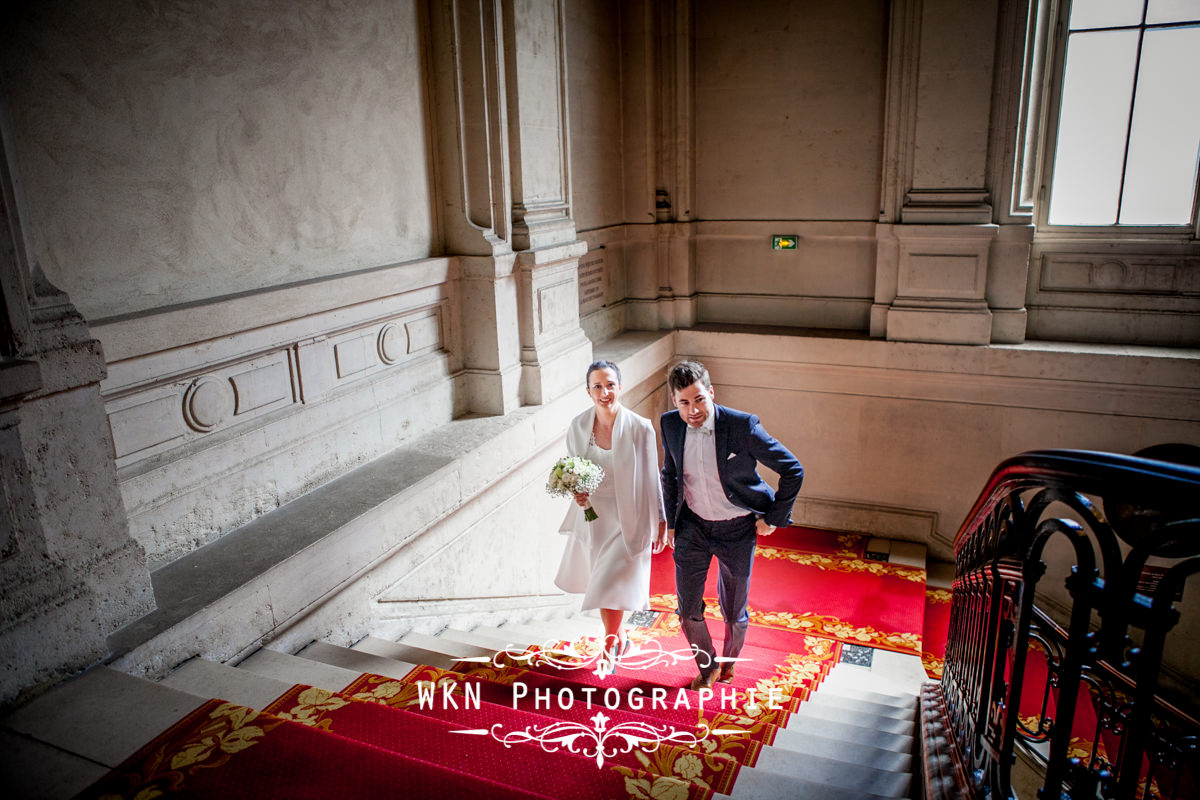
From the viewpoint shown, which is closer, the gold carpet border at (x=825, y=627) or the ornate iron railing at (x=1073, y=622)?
the ornate iron railing at (x=1073, y=622)

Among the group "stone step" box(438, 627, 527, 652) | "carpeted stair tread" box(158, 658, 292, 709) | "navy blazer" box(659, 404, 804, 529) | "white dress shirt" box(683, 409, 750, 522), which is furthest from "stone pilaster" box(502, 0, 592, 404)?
"carpeted stair tread" box(158, 658, 292, 709)

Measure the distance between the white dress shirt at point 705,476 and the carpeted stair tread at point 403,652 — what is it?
1448 mm

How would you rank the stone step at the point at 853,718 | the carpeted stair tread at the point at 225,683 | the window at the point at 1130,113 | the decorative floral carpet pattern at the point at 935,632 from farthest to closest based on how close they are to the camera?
the window at the point at 1130,113, the decorative floral carpet pattern at the point at 935,632, the stone step at the point at 853,718, the carpeted stair tread at the point at 225,683

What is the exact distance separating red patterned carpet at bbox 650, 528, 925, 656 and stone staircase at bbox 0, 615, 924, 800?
1.76 meters

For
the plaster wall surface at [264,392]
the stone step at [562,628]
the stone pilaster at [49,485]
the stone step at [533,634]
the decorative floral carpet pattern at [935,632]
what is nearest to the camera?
the stone pilaster at [49,485]

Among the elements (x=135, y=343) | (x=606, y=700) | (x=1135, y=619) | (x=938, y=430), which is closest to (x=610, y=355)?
(x=938, y=430)

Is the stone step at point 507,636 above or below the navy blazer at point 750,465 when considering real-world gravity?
below

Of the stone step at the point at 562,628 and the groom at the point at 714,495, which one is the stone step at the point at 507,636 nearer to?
the stone step at the point at 562,628

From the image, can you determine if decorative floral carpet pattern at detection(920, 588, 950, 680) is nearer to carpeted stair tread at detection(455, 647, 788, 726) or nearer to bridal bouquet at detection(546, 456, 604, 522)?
carpeted stair tread at detection(455, 647, 788, 726)

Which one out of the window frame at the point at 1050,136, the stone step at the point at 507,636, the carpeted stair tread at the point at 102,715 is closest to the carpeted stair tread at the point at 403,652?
the stone step at the point at 507,636

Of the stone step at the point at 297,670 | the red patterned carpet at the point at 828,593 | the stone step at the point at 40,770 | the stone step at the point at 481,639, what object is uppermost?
the stone step at the point at 40,770

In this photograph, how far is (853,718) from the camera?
12.9 ft

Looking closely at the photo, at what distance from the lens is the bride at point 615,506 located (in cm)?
434

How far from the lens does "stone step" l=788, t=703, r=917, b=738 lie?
12.5ft
